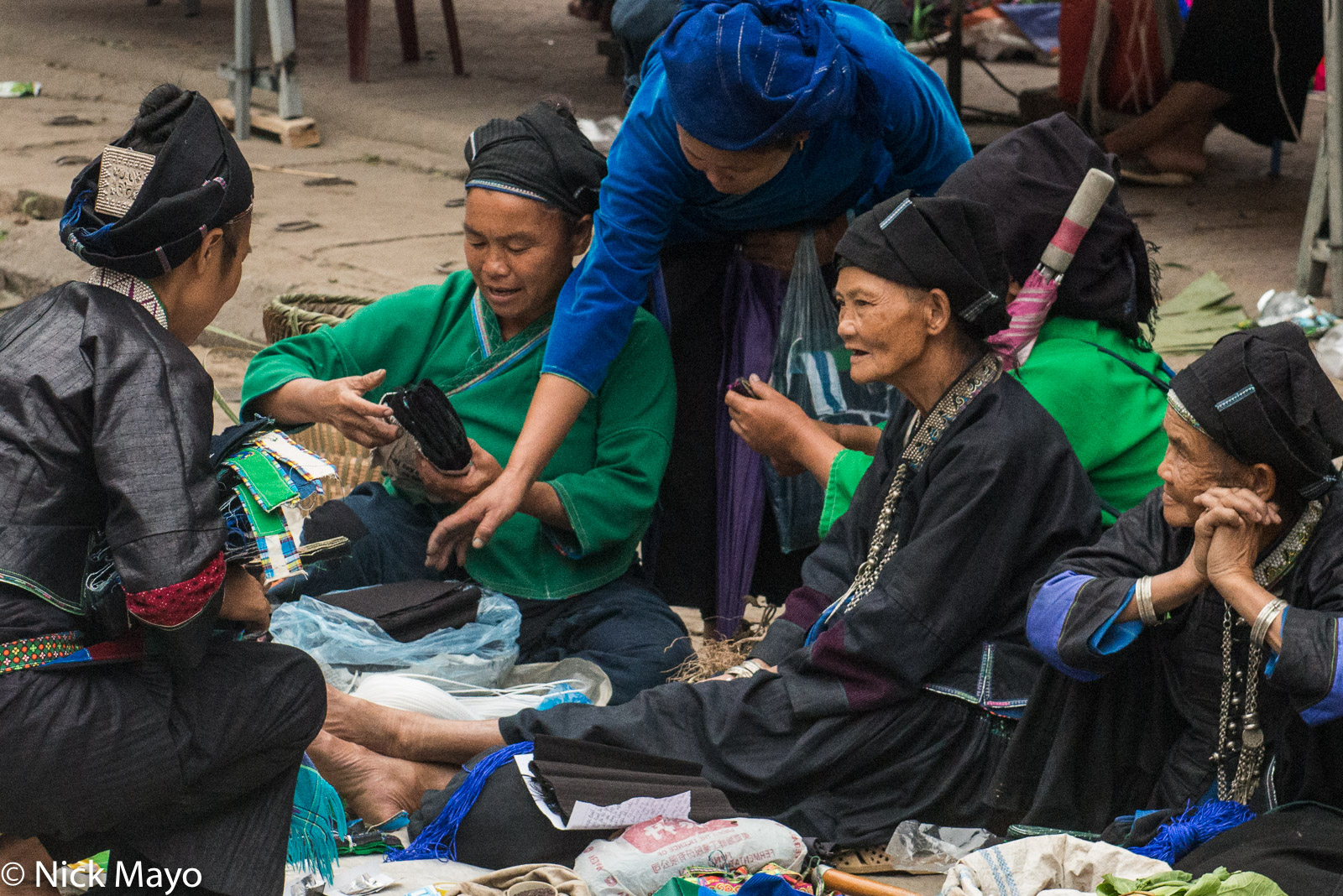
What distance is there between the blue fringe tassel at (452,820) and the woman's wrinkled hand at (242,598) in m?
0.58

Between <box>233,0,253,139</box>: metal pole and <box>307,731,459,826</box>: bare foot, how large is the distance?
6.60 metres

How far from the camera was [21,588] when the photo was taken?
214 centimetres

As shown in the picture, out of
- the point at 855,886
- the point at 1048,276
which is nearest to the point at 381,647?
the point at 855,886

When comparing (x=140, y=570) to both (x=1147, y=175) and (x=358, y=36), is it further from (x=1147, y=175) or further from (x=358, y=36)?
(x=358, y=36)

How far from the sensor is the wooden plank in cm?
894

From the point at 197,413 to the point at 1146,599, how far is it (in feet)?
5.14

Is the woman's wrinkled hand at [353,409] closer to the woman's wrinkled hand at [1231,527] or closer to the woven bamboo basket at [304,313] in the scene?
the woven bamboo basket at [304,313]

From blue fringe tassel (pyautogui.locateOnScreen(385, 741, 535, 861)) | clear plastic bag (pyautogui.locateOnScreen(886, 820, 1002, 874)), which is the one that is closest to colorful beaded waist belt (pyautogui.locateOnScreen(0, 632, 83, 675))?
blue fringe tassel (pyautogui.locateOnScreen(385, 741, 535, 861))

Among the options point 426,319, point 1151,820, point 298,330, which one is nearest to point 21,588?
point 426,319

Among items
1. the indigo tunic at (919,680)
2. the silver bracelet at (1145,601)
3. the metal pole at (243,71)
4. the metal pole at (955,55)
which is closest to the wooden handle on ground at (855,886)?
the indigo tunic at (919,680)

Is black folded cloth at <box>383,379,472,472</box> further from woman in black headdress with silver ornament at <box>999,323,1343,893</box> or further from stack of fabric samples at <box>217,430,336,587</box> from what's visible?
woman in black headdress with silver ornament at <box>999,323,1343,893</box>

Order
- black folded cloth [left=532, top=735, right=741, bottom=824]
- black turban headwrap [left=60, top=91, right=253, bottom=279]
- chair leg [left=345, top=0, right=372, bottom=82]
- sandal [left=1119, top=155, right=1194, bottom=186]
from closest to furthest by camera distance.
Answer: black turban headwrap [left=60, top=91, right=253, bottom=279] → black folded cloth [left=532, top=735, right=741, bottom=824] → sandal [left=1119, top=155, right=1194, bottom=186] → chair leg [left=345, top=0, right=372, bottom=82]

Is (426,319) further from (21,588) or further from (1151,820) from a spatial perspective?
(1151,820)

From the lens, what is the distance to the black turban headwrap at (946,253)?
2.71m
